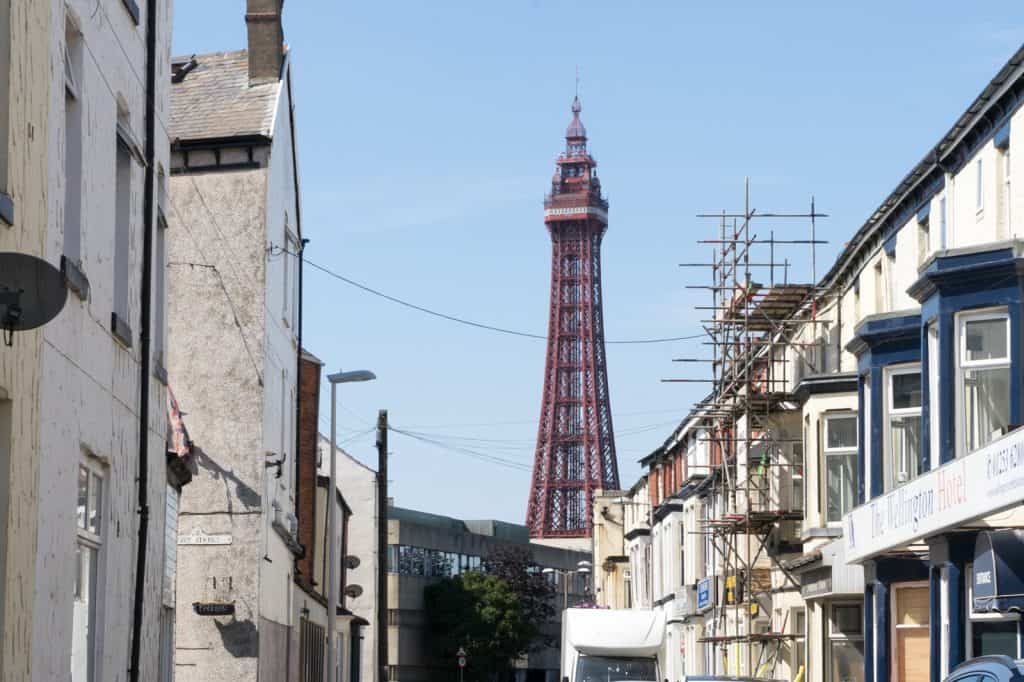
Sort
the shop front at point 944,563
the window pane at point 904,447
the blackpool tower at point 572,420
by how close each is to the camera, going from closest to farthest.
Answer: the shop front at point 944,563
the window pane at point 904,447
the blackpool tower at point 572,420

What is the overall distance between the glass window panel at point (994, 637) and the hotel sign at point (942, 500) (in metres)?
1.33

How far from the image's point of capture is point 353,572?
2625 inches

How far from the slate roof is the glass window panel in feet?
45.7

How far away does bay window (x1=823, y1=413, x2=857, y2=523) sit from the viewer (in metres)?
33.2

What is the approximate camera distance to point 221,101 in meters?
31.1

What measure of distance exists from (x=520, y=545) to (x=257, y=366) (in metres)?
82.1

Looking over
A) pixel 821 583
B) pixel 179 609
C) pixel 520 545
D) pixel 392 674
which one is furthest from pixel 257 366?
pixel 520 545

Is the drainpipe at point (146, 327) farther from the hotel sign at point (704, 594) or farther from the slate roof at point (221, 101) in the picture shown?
the hotel sign at point (704, 594)

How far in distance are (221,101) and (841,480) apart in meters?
13.3

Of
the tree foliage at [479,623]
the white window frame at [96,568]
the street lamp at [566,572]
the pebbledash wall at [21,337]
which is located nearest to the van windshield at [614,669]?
the white window frame at [96,568]

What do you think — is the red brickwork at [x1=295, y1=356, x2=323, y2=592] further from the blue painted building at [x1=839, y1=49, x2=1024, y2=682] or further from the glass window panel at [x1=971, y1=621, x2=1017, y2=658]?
the glass window panel at [x1=971, y1=621, x2=1017, y2=658]

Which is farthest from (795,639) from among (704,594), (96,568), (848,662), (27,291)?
(27,291)

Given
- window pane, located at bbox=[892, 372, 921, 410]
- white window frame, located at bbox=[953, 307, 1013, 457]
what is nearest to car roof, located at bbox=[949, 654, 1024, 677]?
white window frame, located at bbox=[953, 307, 1013, 457]

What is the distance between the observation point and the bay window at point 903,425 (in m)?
26.9
